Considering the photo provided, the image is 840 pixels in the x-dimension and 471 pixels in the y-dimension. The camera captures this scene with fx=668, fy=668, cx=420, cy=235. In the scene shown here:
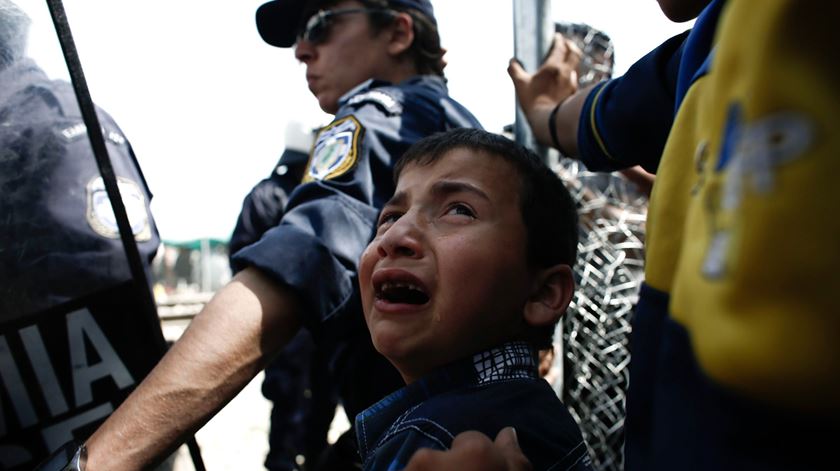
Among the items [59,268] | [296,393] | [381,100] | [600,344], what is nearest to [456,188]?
[381,100]

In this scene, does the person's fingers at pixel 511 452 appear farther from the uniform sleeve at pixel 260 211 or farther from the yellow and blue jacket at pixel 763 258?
the uniform sleeve at pixel 260 211

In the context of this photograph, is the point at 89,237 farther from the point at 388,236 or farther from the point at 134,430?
the point at 388,236

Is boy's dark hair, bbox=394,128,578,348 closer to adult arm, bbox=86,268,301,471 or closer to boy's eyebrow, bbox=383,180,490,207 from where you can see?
boy's eyebrow, bbox=383,180,490,207

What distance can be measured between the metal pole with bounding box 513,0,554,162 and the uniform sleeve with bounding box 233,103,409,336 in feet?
1.29

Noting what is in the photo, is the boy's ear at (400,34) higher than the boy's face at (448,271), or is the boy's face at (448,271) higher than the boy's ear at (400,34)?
the boy's ear at (400,34)

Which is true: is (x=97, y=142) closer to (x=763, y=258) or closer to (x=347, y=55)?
(x=347, y=55)

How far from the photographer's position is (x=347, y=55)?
182 cm

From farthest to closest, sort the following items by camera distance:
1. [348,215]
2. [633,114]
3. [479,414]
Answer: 1. [348,215]
2. [633,114]
3. [479,414]

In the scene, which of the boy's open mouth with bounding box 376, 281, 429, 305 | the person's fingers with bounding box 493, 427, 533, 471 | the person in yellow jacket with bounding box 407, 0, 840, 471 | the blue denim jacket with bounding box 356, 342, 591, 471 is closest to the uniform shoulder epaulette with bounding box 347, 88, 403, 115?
the boy's open mouth with bounding box 376, 281, 429, 305

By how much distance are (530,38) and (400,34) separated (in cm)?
37

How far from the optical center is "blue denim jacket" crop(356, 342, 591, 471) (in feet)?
2.83

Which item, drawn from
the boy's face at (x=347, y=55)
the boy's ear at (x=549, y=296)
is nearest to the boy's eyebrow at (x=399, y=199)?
the boy's ear at (x=549, y=296)

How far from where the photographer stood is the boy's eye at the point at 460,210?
1.10 m

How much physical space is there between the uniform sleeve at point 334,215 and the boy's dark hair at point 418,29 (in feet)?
1.45
